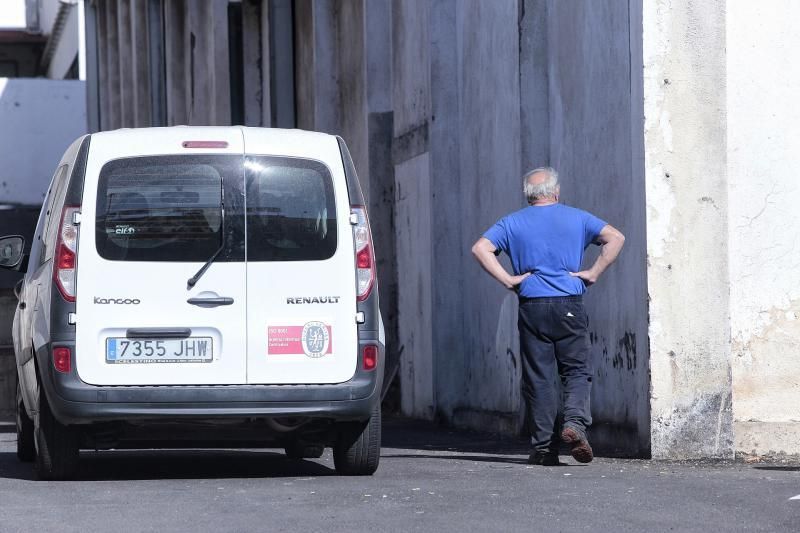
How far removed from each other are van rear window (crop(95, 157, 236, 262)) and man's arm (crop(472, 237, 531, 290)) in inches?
65.2

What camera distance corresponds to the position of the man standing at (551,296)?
→ 9.45 meters

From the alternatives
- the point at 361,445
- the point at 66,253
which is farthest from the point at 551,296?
the point at 66,253

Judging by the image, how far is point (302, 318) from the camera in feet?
28.0

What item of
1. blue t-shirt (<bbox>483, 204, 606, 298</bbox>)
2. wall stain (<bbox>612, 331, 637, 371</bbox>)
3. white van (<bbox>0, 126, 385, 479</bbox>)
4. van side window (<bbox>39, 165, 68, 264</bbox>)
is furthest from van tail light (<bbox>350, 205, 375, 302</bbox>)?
wall stain (<bbox>612, 331, 637, 371</bbox>)

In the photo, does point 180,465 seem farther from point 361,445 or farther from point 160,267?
point 160,267

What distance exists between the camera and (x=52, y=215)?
9.02 meters

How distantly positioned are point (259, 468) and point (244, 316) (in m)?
1.52

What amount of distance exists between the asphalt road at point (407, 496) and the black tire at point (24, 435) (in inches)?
4.2

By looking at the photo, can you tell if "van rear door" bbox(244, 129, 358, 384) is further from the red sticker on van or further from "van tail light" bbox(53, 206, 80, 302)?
"van tail light" bbox(53, 206, 80, 302)

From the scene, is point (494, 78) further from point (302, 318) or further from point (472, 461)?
point (302, 318)

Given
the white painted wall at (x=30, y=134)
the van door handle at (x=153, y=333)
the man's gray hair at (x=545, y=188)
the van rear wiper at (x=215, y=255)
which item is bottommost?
the van door handle at (x=153, y=333)

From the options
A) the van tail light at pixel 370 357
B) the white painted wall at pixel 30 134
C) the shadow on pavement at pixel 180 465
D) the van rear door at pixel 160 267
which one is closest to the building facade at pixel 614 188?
the van tail light at pixel 370 357

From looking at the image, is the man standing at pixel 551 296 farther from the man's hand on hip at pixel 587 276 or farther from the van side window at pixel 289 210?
the van side window at pixel 289 210

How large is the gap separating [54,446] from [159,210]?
1.35 meters
